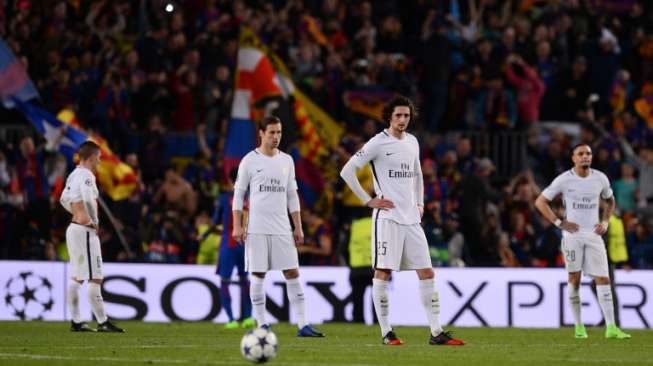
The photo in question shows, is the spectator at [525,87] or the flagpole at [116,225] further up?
the spectator at [525,87]

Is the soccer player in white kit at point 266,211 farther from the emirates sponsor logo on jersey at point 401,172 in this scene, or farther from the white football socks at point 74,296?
the white football socks at point 74,296

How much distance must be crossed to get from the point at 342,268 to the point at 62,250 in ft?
15.0

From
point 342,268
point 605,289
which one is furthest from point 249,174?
point 342,268

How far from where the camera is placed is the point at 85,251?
17703 millimetres

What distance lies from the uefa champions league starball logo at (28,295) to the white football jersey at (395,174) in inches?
344

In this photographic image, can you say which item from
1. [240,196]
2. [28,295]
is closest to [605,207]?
[240,196]

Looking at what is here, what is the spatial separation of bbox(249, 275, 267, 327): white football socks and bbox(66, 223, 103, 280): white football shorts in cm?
232

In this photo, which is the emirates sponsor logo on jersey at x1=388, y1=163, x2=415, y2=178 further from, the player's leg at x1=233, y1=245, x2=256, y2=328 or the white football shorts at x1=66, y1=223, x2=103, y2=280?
the player's leg at x1=233, y1=245, x2=256, y2=328

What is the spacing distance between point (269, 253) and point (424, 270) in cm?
219

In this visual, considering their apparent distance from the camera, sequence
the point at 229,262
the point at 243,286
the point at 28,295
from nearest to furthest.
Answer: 1. the point at 229,262
2. the point at 243,286
3. the point at 28,295

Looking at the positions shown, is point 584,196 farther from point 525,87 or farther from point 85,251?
point 525,87

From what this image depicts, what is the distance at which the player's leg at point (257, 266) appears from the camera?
53.2ft

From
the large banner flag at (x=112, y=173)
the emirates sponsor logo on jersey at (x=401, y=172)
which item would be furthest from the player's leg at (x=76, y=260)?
the large banner flag at (x=112, y=173)

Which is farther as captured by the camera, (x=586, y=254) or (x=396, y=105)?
(x=586, y=254)
